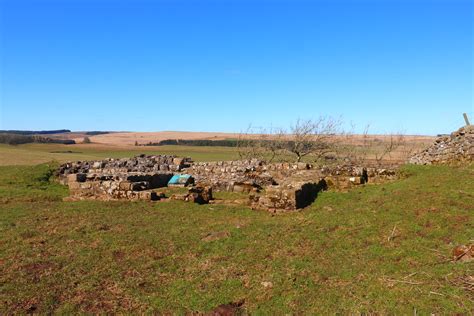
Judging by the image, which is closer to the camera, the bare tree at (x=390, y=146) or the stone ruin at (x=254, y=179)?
the stone ruin at (x=254, y=179)

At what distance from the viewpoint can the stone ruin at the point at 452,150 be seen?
18.2 m

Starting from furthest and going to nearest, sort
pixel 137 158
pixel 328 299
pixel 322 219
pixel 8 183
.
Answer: pixel 137 158, pixel 8 183, pixel 322 219, pixel 328 299

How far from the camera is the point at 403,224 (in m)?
9.73

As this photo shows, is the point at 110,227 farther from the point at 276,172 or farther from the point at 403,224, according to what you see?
the point at 276,172

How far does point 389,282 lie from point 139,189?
40.7ft

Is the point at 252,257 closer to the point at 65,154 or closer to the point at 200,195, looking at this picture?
the point at 200,195

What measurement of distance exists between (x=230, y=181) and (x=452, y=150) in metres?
11.9

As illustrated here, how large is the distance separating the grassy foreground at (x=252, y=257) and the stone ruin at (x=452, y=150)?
5.17 metres

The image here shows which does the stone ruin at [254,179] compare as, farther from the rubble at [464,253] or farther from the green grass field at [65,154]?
the green grass field at [65,154]

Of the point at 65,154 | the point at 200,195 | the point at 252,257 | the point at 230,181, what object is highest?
the point at 230,181

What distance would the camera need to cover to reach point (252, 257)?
28.5 ft

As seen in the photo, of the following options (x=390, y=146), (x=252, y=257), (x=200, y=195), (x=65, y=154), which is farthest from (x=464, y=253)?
(x=65, y=154)

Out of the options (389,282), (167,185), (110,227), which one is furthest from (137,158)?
(389,282)

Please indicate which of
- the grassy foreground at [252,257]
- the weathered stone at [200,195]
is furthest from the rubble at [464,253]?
the weathered stone at [200,195]
